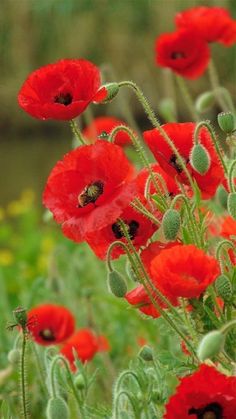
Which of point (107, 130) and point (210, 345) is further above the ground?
point (107, 130)

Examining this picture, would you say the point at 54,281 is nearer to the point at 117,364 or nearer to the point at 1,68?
the point at 117,364

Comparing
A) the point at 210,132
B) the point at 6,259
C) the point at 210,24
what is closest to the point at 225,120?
the point at 210,132

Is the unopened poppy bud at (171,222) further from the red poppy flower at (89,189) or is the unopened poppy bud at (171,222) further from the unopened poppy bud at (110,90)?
the unopened poppy bud at (110,90)

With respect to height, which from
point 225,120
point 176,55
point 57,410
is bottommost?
point 57,410

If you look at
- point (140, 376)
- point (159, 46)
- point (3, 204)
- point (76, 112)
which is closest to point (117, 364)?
point (159, 46)

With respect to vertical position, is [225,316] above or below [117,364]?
below

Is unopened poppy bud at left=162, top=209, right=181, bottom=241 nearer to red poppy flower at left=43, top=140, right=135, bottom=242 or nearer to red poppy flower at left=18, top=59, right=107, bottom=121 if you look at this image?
red poppy flower at left=43, top=140, right=135, bottom=242

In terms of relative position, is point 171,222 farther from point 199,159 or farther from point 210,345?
A: point 210,345
